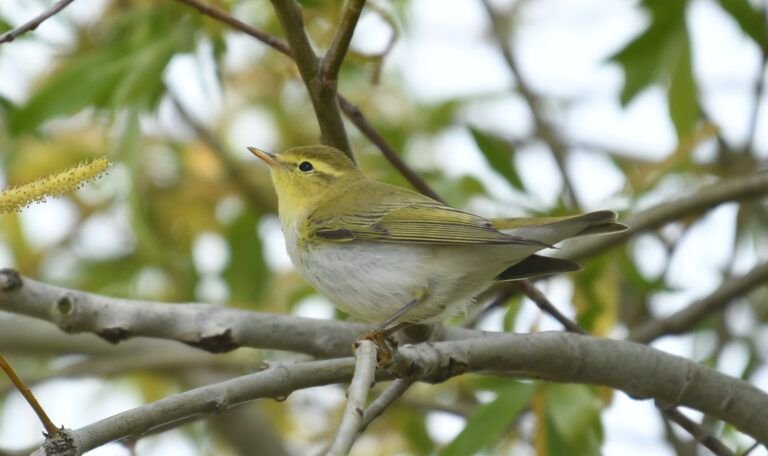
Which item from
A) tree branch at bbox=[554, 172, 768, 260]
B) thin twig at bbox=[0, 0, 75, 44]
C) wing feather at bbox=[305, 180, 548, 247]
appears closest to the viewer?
thin twig at bbox=[0, 0, 75, 44]

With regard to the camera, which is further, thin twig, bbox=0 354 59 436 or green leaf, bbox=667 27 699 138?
green leaf, bbox=667 27 699 138

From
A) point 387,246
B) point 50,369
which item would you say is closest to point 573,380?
point 387,246

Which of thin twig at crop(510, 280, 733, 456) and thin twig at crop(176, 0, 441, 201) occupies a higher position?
thin twig at crop(176, 0, 441, 201)

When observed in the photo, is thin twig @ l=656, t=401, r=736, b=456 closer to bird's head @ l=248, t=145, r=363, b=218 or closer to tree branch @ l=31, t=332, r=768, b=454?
tree branch @ l=31, t=332, r=768, b=454

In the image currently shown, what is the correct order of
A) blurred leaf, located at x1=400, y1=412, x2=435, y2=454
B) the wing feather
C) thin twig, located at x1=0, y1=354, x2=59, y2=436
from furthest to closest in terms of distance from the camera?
blurred leaf, located at x1=400, y1=412, x2=435, y2=454, the wing feather, thin twig, located at x1=0, y1=354, x2=59, y2=436

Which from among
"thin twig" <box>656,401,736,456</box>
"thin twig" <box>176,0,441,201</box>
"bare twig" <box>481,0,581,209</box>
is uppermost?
"bare twig" <box>481,0,581,209</box>

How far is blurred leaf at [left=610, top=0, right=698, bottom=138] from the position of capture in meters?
4.98

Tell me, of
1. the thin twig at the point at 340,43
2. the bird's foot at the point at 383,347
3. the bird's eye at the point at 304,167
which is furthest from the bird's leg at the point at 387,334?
the bird's eye at the point at 304,167

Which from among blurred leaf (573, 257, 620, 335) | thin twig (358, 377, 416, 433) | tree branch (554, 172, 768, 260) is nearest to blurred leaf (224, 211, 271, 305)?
tree branch (554, 172, 768, 260)

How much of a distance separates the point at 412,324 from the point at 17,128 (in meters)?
1.80

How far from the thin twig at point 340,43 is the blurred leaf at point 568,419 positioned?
1.53 meters

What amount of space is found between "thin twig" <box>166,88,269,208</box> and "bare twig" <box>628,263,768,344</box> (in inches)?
105

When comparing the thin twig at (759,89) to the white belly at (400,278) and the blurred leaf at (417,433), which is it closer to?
the white belly at (400,278)

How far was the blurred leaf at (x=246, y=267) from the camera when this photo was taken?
5879 mm
